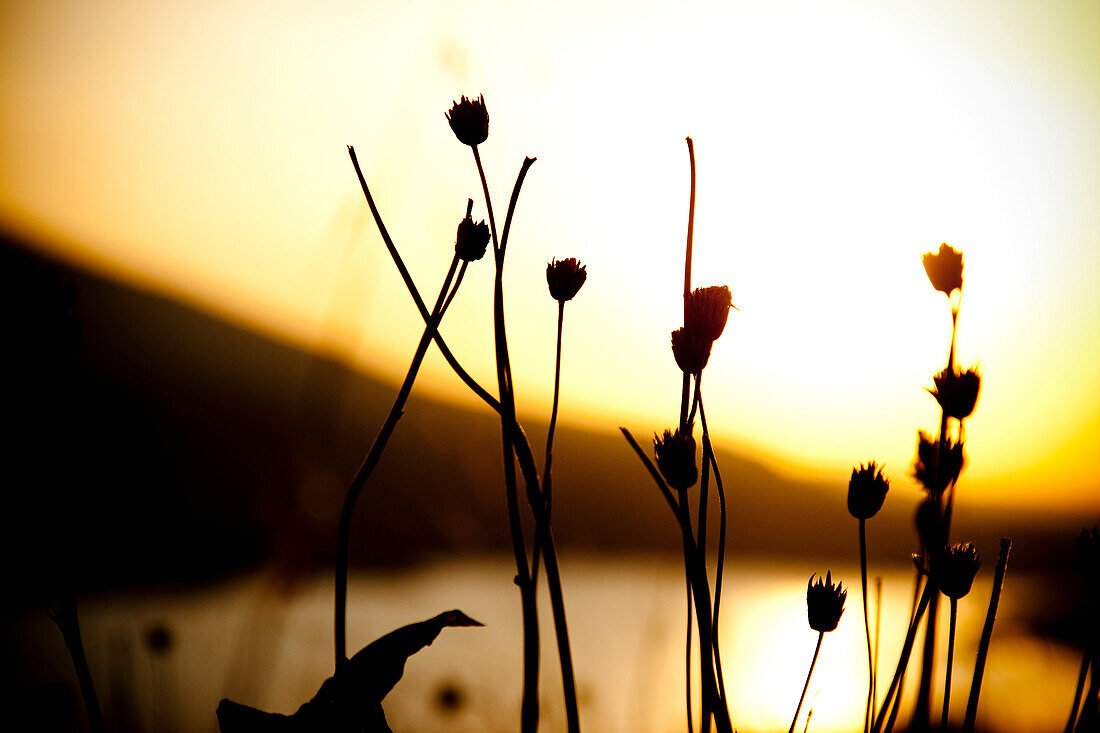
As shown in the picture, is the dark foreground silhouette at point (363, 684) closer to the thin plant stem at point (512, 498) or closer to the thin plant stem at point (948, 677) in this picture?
the thin plant stem at point (512, 498)

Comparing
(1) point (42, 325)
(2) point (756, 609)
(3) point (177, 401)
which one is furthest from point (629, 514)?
(3) point (177, 401)

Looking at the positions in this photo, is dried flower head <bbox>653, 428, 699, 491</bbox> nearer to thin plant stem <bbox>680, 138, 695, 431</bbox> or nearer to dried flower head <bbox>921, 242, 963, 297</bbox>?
thin plant stem <bbox>680, 138, 695, 431</bbox>

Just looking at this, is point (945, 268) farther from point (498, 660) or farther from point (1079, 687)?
point (498, 660)

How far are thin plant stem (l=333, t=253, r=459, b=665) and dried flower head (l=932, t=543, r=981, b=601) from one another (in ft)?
0.56

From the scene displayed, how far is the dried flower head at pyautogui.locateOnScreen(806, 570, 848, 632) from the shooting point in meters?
0.25

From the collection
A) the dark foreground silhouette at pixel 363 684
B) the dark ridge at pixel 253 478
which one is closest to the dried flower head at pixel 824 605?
the dark ridge at pixel 253 478

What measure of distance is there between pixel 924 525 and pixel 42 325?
0.32 meters

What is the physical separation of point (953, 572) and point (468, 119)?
21cm

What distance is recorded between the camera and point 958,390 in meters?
0.28

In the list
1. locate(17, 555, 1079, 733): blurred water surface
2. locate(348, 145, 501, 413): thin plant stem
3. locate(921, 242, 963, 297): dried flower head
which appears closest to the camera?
locate(348, 145, 501, 413): thin plant stem

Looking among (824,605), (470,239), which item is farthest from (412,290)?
(824,605)

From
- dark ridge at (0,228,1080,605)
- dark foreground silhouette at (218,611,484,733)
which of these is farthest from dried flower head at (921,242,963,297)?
dark foreground silhouette at (218,611,484,733)

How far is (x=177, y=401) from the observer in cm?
368

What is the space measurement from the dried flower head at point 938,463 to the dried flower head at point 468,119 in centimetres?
20
